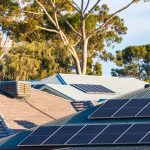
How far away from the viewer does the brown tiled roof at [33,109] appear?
149 feet

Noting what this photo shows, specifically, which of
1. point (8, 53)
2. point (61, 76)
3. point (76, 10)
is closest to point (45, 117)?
point (61, 76)

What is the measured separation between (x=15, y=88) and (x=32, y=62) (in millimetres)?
44127

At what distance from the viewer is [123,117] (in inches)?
1428

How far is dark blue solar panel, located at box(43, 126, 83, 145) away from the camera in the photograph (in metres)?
35.3

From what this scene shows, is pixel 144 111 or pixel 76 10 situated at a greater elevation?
pixel 76 10

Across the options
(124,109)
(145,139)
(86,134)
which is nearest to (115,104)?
(124,109)

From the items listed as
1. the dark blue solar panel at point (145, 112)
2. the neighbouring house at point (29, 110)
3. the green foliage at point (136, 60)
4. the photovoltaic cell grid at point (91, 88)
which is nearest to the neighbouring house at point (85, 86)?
the photovoltaic cell grid at point (91, 88)

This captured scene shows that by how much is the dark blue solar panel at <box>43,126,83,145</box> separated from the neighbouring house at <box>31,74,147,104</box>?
16863mm

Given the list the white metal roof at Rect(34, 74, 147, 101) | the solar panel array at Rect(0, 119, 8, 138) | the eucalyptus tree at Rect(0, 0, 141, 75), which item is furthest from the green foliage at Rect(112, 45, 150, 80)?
A: the solar panel array at Rect(0, 119, 8, 138)

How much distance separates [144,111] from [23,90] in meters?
16.1

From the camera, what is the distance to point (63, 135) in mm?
35719

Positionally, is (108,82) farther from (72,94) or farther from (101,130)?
(101,130)

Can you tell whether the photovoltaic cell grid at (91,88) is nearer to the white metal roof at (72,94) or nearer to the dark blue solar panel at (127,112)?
the white metal roof at (72,94)

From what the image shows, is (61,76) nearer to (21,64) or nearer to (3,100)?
(3,100)
